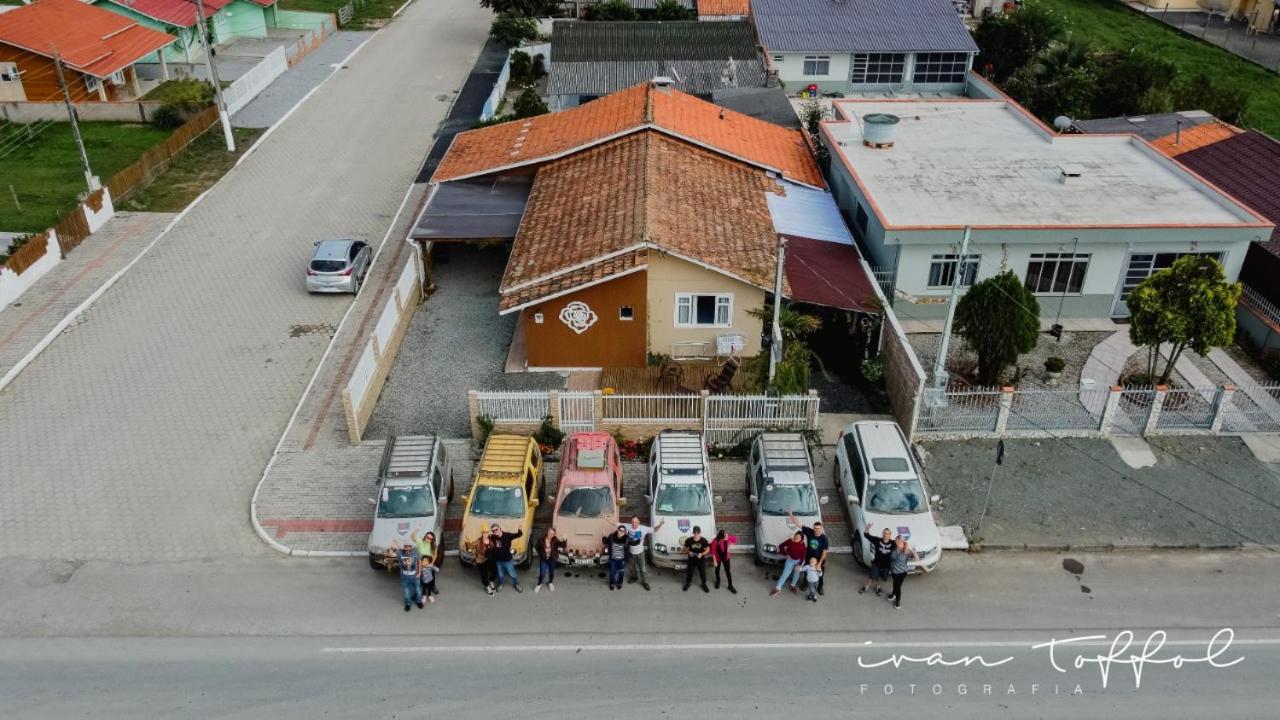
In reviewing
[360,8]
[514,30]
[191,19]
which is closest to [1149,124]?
[514,30]

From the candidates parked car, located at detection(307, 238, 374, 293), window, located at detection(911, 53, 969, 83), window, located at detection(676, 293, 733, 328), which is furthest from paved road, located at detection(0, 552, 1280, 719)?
window, located at detection(911, 53, 969, 83)

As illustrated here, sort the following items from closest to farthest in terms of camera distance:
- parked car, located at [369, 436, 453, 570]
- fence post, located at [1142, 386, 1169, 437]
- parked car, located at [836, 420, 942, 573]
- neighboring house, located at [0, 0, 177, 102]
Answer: parked car, located at [369, 436, 453, 570] < parked car, located at [836, 420, 942, 573] < fence post, located at [1142, 386, 1169, 437] < neighboring house, located at [0, 0, 177, 102]

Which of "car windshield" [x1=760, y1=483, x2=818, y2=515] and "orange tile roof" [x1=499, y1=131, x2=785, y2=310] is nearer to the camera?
"car windshield" [x1=760, y1=483, x2=818, y2=515]

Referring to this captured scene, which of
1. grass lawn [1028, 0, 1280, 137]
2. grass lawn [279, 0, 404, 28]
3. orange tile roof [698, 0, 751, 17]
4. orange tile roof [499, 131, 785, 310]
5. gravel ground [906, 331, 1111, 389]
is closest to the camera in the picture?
orange tile roof [499, 131, 785, 310]

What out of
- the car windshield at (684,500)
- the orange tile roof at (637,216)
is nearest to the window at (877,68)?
the orange tile roof at (637,216)

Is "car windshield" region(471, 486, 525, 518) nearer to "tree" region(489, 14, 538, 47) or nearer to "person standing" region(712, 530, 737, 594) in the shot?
"person standing" region(712, 530, 737, 594)

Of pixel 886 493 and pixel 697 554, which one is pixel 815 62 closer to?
pixel 886 493

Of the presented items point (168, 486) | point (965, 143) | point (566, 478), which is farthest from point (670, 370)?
point (965, 143)
